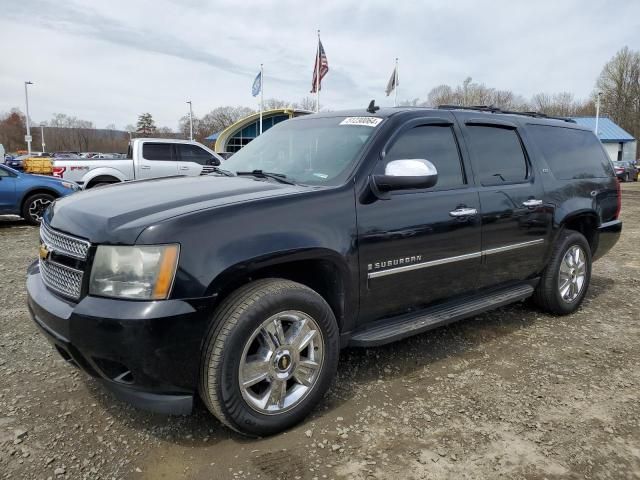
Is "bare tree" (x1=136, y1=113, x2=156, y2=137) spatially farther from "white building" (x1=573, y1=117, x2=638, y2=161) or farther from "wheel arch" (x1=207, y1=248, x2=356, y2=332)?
"wheel arch" (x1=207, y1=248, x2=356, y2=332)

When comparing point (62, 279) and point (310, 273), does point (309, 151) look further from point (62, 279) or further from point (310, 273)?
point (62, 279)

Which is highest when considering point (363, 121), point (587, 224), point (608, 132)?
point (608, 132)

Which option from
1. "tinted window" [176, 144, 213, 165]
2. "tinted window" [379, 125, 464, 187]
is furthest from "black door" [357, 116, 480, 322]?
"tinted window" [176, 144, 213, 165]

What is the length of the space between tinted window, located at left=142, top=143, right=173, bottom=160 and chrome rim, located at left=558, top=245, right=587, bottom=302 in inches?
399

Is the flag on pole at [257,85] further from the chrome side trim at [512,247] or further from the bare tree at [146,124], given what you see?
the bare tree at [146,124]

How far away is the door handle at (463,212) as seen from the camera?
3.32 meters

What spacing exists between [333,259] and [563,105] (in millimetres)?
78100

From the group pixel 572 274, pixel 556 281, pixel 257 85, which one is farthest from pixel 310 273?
pixel 257 85

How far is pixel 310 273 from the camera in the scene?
9.30ft

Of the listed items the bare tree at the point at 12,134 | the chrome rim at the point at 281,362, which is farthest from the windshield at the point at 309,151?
the bare tree at the point at 12,134

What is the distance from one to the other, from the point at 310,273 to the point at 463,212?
126cm

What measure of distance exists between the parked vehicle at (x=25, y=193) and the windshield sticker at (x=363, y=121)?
8.51 m

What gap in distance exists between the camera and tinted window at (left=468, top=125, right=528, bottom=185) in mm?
3682

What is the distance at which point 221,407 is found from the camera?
2.33 meters
